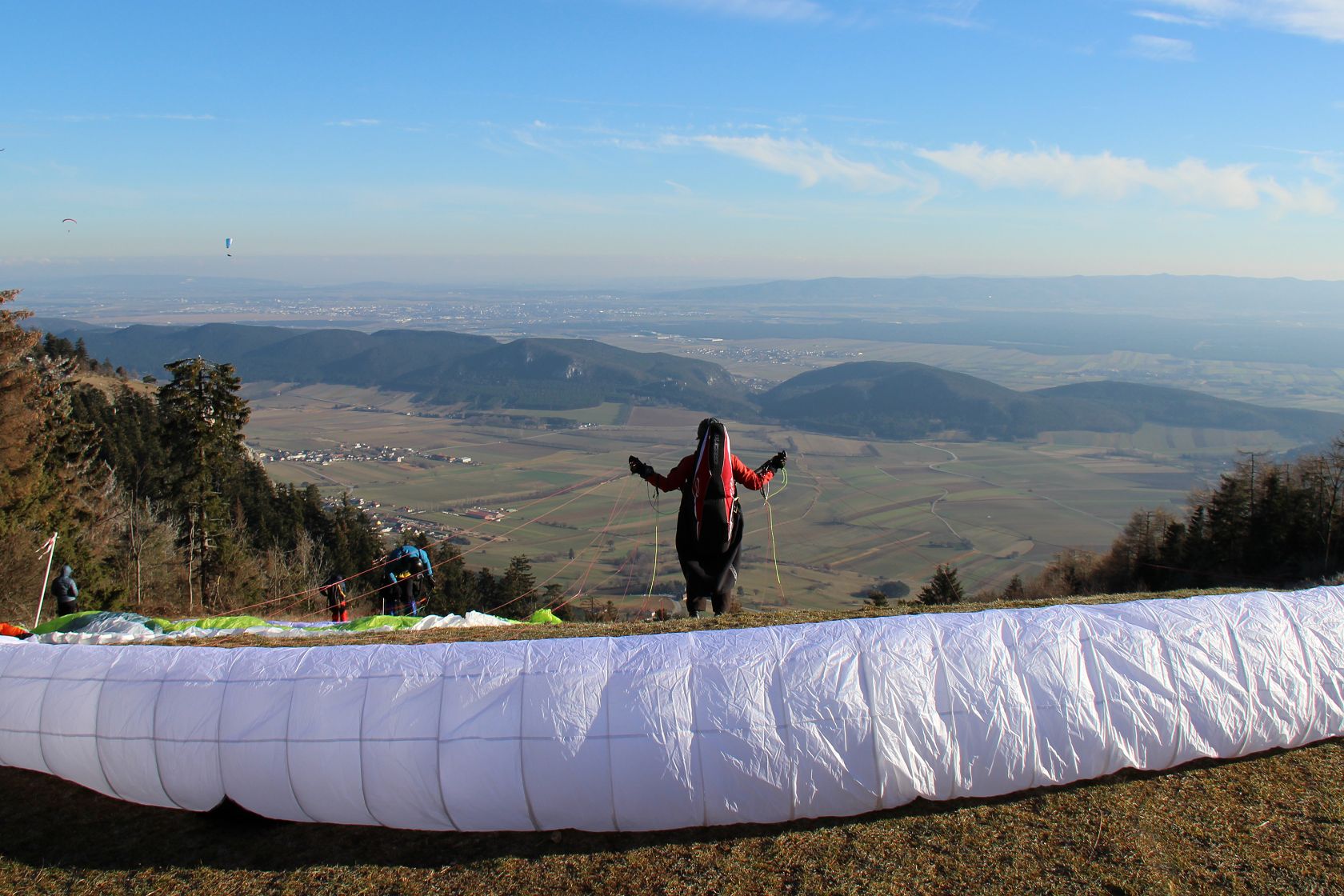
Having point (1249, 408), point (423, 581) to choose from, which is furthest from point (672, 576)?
point (1249, 408)

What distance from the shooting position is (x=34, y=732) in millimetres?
7398

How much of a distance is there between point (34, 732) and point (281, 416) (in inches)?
3970

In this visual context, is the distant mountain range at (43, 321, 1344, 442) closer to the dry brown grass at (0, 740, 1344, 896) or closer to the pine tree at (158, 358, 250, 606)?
the pine tree at (158, 358, 250, 606)

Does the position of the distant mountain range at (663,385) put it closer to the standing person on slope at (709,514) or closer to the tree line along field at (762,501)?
the tree line along field at (762,501)

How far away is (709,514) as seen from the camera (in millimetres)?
10992

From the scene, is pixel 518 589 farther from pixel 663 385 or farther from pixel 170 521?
pixel 663 385

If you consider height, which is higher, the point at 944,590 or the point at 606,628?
the point at 606,628

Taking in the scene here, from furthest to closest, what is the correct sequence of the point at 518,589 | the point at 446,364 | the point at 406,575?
the point at 446,364 → the point at 518,589 → the point at 406,575

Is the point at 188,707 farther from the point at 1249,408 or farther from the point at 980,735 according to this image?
the point at 1249,408

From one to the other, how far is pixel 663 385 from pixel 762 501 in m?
82.3

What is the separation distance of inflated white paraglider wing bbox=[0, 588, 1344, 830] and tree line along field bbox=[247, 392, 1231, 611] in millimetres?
16535

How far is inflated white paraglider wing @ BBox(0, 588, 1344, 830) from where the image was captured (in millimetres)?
6379

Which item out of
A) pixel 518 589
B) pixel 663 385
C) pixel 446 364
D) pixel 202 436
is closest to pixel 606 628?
pixel 202 436

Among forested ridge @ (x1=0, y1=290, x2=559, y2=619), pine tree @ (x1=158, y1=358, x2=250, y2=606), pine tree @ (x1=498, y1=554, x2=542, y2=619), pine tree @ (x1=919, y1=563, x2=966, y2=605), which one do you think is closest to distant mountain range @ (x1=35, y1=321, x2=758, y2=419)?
forested ridge @ (x1=0, y1=290, x2=559, y2=619)
